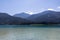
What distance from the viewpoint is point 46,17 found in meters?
1.68

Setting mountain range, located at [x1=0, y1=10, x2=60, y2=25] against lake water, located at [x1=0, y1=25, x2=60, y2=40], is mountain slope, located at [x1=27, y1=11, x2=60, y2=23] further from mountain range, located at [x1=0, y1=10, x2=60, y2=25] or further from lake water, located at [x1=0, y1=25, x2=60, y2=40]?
lake water, located at [x1=0, y1=25, x2=60, y2=40]

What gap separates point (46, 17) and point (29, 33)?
344mm

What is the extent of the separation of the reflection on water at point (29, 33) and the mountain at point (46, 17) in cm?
12

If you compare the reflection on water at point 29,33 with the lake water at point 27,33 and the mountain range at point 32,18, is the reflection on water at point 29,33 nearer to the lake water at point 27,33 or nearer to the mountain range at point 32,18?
the lake water at point 27,33

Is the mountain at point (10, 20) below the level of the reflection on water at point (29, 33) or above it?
above

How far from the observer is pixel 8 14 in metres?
1.70

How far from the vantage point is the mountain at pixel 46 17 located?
1663 mm

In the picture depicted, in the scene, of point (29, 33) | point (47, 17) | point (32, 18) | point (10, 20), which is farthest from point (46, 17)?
point (10, 20)

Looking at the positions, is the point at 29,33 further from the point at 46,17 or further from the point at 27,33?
the point at 46,17

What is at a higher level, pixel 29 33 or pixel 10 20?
pixel 10 20

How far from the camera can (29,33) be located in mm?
1670

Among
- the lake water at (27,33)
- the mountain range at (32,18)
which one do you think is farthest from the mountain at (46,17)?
the lake water at (27,33)

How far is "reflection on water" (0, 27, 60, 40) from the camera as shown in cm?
163

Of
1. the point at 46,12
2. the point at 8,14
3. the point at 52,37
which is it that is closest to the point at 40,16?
the point at 46,12
